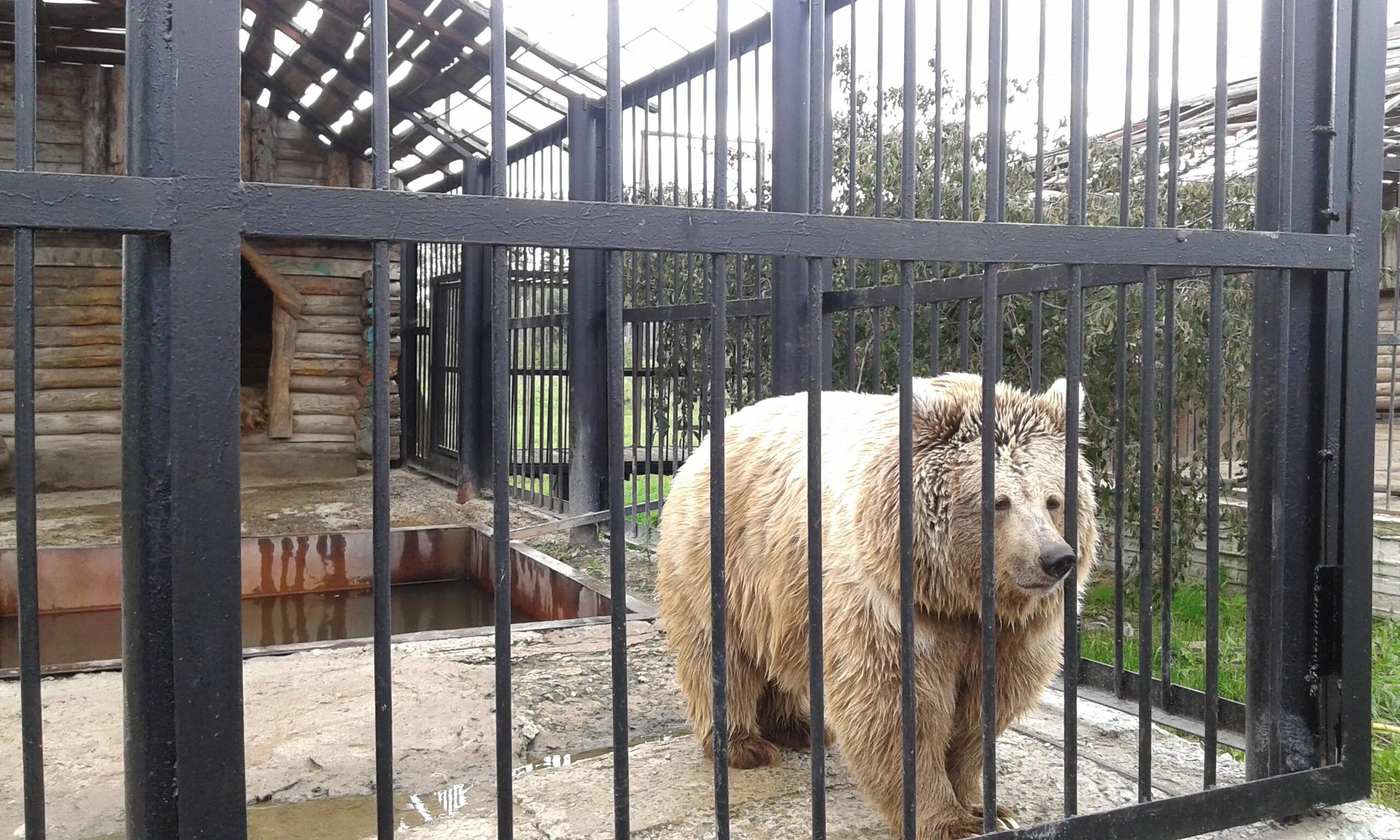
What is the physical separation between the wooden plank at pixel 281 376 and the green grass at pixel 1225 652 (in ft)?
29.4

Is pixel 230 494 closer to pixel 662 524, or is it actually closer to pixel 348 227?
pixel 348 227

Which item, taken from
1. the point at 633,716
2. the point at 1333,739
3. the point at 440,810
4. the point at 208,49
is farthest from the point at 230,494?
the point at 1333,739

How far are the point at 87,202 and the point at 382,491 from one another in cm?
64

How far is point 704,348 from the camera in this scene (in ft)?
24.4

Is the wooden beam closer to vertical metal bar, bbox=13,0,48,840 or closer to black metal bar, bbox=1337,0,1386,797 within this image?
vertical metal bar, bbox=13,0,48,840

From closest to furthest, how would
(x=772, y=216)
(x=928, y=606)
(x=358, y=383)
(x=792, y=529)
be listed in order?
(x=772, y=216) < (x=928, y=606) < (x=792, y=529) < (x=358, y=383)

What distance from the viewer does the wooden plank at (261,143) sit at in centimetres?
1175

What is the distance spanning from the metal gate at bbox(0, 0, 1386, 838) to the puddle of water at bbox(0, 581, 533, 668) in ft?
16.3

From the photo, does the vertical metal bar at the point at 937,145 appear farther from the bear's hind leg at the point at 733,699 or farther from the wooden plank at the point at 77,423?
the wooden plank at the point at 77,423

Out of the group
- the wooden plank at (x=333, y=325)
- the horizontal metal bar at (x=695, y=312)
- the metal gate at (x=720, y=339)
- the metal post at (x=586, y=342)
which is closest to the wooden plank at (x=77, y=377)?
the wooden plank at (x=333, y=325)

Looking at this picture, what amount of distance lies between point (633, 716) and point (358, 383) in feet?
30.6

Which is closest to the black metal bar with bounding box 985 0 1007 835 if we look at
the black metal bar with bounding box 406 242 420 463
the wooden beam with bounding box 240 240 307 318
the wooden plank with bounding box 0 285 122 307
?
the wooden beam with bounding box 240 240 307 318

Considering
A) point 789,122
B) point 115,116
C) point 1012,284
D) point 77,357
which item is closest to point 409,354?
point 77,357

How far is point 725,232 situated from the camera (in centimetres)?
216
